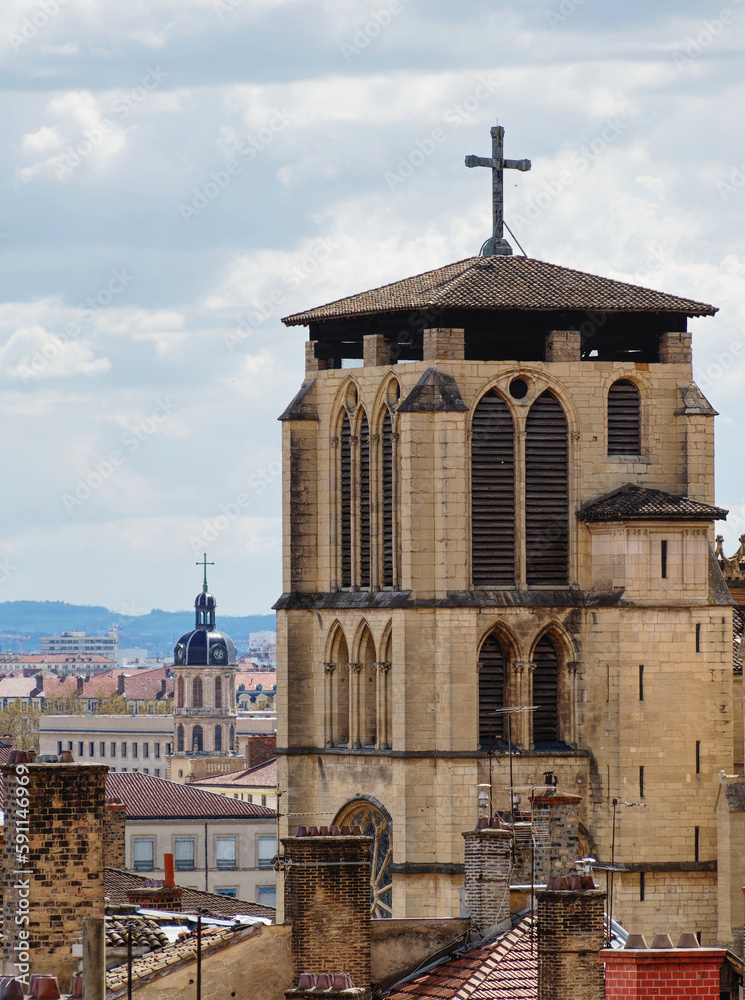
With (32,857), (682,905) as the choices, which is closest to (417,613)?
(682,905)

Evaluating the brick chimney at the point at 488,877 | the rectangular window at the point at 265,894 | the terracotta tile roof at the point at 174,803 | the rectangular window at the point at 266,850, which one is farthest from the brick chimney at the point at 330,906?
the rectangular window at the point at 265,894

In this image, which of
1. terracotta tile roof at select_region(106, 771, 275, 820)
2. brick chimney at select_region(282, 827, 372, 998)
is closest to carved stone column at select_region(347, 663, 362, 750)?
brick chimney at select_region(282, 827, 372, 998)

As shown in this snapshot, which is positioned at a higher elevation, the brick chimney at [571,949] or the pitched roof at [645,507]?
the pitched roof at [645,507]

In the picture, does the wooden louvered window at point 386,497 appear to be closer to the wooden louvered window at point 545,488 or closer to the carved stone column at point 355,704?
the carved stone column at point 355,704

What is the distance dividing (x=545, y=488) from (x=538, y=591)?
7.24ft

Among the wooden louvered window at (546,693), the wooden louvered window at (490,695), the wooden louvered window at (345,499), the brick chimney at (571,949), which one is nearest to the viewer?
the brick chimney at (571,949)

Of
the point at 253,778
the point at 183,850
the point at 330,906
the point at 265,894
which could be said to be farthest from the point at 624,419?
the point at 253,778

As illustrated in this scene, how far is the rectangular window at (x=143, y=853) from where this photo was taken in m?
125

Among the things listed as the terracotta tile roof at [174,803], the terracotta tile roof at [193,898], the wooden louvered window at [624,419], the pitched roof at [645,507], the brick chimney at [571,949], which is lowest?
the terracotta tile roof at [174,803]

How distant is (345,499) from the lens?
231 ft

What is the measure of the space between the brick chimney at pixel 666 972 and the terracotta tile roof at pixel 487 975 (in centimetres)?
658

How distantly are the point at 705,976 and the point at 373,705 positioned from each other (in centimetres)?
3672

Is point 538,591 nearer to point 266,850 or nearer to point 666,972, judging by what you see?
point 666,972

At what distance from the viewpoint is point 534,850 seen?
152ft
